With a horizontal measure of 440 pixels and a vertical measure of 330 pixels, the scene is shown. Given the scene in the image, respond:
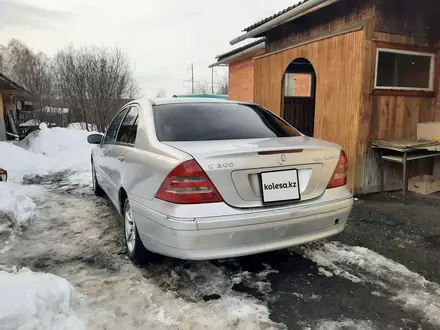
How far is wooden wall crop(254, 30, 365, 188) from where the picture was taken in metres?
5.21

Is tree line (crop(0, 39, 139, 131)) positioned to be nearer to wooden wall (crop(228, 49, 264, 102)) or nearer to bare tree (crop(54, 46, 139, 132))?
bare tree (crop(54, 46, 139, 132))

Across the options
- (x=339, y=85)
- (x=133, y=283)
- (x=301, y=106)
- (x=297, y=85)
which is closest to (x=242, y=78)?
(x=297, y=85)

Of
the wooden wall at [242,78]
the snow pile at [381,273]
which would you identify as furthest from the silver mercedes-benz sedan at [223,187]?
the wooden wall at [242,78]

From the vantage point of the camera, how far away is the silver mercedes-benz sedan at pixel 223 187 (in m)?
2.43

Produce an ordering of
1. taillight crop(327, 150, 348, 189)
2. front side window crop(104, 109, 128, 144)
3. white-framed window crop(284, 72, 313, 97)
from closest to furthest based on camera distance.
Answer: taillight crop(327, 150, 348, 189), front side window crop(104, 109, 128, 144), white-framed window crop(284, 72, 313, 97)

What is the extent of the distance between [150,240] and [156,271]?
19.0 inches

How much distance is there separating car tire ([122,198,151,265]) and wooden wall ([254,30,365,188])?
140 inches

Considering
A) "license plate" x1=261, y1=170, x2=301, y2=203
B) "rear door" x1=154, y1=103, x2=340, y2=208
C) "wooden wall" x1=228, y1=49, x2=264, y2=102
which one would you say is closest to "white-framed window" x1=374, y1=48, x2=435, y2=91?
"rear door" x1=154, y1=103, x2=340, y2=208

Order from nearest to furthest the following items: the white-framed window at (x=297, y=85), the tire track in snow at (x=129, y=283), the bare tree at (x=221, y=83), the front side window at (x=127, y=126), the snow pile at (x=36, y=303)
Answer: the snow pile at (x=36, y=303), the tire track in snow at (x=129, y=283), the front side window at (x=127, y=126), the white-framed window at (x=297, y=85), the bare tree at (x=221, y=83)

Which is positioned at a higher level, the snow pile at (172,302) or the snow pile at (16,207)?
the snow pile at (16,207)

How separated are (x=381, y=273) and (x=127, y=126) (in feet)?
9.35

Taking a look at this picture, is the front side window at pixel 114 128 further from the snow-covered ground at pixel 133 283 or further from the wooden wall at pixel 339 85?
the wooden wall at pixel 339 85

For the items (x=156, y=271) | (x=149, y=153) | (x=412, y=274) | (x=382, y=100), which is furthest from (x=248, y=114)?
(x=382, y=100)

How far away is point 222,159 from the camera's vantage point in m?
2.47
